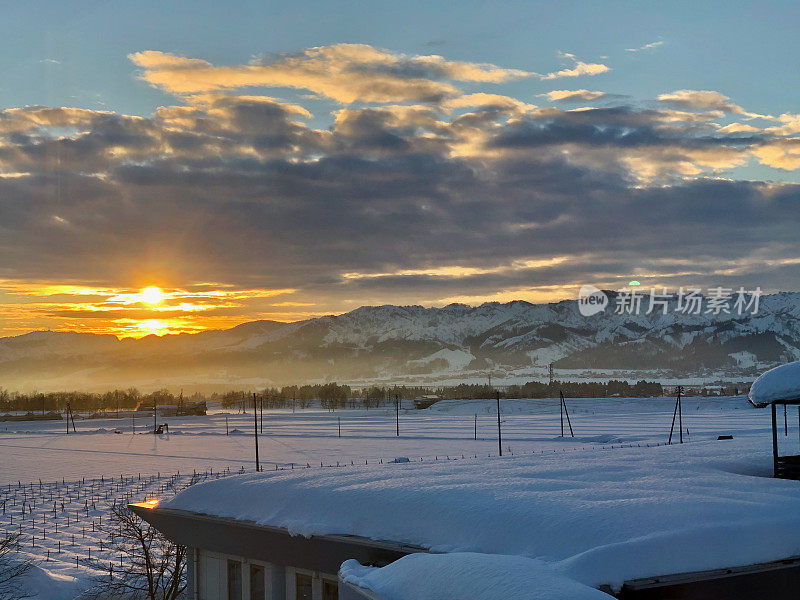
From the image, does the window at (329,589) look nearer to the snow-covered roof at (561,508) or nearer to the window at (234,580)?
the snow-covered roof at (561,508)

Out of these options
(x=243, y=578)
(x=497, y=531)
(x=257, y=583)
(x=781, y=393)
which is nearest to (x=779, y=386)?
(x=781, y=393)

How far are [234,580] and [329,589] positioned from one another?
3.67 metres

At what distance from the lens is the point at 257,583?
17.6m

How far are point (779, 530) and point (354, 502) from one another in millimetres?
7414

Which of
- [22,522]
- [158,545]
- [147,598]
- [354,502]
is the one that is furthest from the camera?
[22,522]

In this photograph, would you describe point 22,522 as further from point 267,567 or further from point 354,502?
point 354,502

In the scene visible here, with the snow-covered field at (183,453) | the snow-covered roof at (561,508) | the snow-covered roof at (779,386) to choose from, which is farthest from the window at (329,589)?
the snow-covered roof at (779,386)

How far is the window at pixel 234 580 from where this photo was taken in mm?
18281

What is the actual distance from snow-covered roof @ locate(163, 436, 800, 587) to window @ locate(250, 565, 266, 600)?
1.27 meters

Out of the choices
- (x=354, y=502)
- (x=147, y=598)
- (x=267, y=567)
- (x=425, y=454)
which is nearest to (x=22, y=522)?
(x=147, y=598)

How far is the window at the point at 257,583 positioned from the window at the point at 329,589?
1.94m

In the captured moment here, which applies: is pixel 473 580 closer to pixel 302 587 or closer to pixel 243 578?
pixel 302 587

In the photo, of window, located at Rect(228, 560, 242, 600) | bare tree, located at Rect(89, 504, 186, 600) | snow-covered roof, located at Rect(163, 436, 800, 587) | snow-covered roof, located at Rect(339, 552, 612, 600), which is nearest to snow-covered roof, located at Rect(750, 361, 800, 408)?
snow-covered roof, located at Rect(163, 436, 800, 587)

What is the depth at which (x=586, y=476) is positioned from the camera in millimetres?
16562
